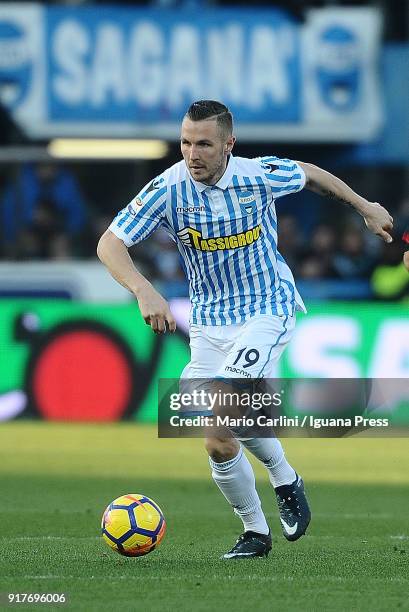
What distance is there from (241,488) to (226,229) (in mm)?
1318

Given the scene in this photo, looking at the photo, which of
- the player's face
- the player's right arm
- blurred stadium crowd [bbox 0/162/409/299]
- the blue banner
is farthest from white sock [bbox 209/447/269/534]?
the blue banner

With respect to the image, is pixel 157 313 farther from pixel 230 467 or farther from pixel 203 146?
pixel 230 467

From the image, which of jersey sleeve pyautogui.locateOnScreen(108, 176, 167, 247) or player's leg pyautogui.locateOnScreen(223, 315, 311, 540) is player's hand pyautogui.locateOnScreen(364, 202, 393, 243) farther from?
jersey sleeve pyautogui.locateOnScreen(108, 176, 167, 247)

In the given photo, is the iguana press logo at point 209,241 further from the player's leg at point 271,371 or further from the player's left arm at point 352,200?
the player's left arm at point 352,200

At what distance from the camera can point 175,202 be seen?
291 inches

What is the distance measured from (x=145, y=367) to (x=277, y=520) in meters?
6.27

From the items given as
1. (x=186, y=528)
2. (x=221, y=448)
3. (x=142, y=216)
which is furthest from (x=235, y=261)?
(x=186, y=528)

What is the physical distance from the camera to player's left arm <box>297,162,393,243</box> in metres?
7.46

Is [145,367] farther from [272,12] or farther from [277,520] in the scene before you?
[272,12]

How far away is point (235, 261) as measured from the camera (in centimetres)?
749

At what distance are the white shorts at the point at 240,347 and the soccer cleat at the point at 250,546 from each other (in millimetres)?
821

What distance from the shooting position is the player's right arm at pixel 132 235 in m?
6.86

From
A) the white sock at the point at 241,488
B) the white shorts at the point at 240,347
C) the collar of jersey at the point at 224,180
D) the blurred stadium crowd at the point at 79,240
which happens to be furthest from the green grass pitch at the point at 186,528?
the blurred stadium crowd at the point at 79,240

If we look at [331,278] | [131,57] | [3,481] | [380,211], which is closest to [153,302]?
[380,211]
